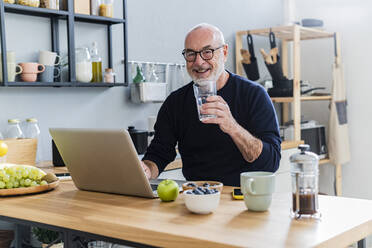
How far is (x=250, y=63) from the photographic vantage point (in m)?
4.29

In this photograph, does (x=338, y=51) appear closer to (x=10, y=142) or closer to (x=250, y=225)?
(x=10, y=142)

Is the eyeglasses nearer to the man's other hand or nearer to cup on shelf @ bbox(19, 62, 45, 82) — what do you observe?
the man's other hand

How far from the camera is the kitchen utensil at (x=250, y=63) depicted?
4285 mm

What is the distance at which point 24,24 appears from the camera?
9.69ft

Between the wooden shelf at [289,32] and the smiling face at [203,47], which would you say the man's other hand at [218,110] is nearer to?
the smiling face at [203,47]

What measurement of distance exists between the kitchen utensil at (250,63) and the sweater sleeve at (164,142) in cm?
183

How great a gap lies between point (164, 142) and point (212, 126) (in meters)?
0.25

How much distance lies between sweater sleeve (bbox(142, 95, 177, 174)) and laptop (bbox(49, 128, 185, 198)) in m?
0.47

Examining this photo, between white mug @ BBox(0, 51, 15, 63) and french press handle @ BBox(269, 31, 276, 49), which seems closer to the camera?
white mug @ BBox(0, 51, 15, 63)

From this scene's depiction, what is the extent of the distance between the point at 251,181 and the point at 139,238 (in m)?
0.37

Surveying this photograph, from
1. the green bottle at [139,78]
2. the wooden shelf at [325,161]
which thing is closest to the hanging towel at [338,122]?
the wooden shelf at [325,161]

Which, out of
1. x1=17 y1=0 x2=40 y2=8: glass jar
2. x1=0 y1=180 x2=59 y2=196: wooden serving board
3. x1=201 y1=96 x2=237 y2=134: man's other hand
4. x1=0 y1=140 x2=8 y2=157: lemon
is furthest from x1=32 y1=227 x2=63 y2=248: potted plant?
x1=17 y1=0 x2=40 y2=8: glass jar

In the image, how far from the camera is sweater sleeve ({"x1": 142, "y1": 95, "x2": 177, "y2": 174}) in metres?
2.44

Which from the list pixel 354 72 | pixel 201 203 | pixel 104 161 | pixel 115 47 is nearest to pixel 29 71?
pixel 115 47
